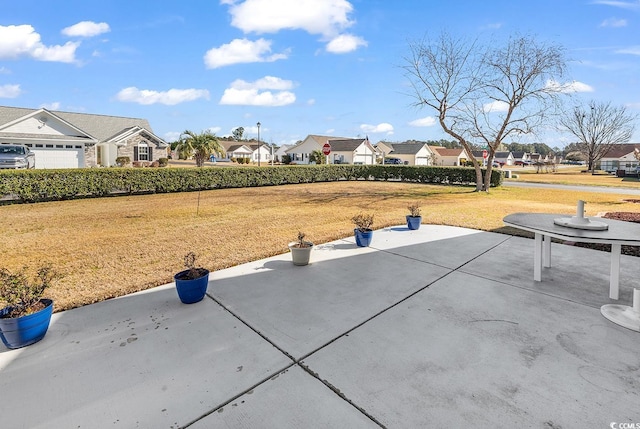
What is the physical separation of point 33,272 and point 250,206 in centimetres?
734

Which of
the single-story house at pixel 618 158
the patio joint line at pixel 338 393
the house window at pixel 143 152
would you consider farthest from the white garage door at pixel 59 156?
the single-story house at pixel 618 158

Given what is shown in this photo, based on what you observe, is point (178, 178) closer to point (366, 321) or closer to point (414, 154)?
point (366, 321)

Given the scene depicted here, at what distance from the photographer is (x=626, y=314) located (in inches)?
137

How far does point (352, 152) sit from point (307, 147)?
8.94 meters

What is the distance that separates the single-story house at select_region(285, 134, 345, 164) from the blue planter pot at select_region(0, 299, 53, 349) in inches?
1864

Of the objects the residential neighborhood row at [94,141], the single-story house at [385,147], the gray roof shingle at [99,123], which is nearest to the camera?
the residential neighborhood row at [94,141]

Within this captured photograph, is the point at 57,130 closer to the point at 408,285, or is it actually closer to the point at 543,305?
the point at 408,285

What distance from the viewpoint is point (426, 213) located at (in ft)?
34.3

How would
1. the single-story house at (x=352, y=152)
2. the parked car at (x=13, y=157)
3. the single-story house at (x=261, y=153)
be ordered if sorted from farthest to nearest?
the single-story house at (x=261, y=153) < the single-story house at (x=352, y=152) < the parked car at (x=13, y=157)

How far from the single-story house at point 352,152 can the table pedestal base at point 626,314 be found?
4305 cm

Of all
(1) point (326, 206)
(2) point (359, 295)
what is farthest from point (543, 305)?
(1) point (326, 206)

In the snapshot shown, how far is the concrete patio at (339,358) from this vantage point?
220 cm

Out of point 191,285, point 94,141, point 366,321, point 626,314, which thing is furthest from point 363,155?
point 366,321

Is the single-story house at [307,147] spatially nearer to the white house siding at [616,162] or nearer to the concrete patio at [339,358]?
the concrete patio at [339,358]
